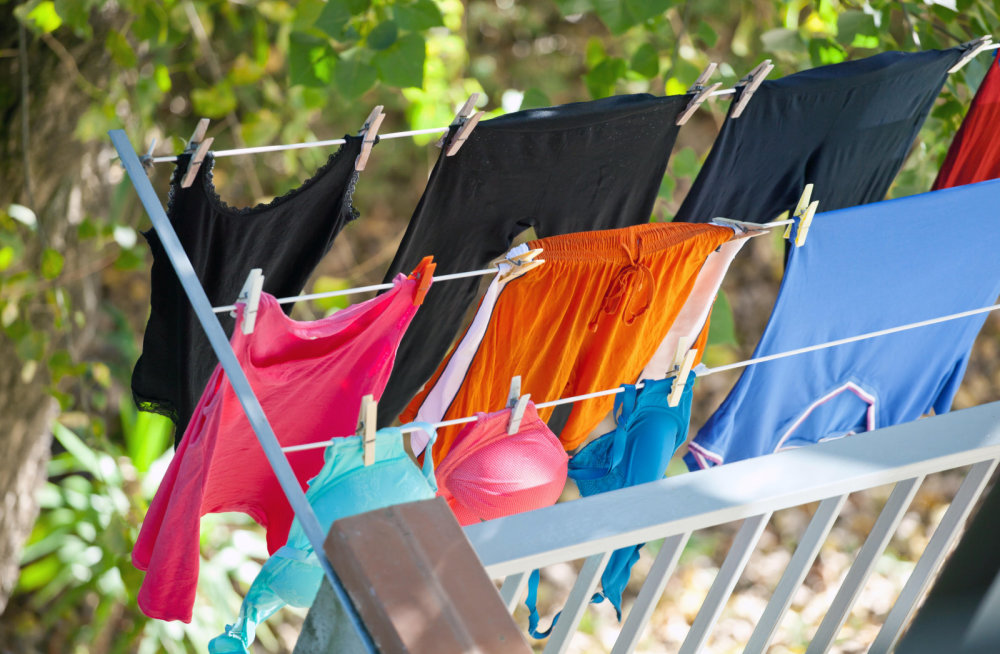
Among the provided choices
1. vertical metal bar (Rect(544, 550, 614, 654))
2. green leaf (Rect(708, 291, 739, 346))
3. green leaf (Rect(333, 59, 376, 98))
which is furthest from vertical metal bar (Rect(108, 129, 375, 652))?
green leaf (Rect(708, 291, 739, 346))

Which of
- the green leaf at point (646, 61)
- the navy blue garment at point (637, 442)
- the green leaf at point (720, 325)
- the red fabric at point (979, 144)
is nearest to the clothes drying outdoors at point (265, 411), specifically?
the navy blue garment at point (637, 442)

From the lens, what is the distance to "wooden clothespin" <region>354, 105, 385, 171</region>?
1106 millimetres

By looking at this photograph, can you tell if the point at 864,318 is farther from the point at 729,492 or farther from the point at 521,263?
the point at 729,492

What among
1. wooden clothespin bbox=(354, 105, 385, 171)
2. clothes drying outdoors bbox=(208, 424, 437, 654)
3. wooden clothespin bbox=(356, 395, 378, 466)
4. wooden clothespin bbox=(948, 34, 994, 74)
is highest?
wooden clothespin bbox=(948, 34, 994, 74)

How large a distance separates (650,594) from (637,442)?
401 mm

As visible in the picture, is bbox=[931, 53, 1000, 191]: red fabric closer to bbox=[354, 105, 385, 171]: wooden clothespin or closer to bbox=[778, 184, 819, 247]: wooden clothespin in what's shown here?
bbox=[778, 184, 819, 247]: wooden clothespin

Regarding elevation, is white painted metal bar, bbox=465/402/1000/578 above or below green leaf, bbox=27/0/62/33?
below

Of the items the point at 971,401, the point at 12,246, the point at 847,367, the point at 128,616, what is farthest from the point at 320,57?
the point at 971,401

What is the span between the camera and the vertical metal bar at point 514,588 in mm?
845

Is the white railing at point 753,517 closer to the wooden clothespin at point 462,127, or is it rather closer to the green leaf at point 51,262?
the wooden clothespin at point 462,127

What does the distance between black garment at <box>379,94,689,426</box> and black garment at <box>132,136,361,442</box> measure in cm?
12

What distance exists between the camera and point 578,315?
4.19 feet

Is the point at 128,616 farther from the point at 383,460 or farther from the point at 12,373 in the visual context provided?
the point at 383,460

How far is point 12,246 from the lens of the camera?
180cm
